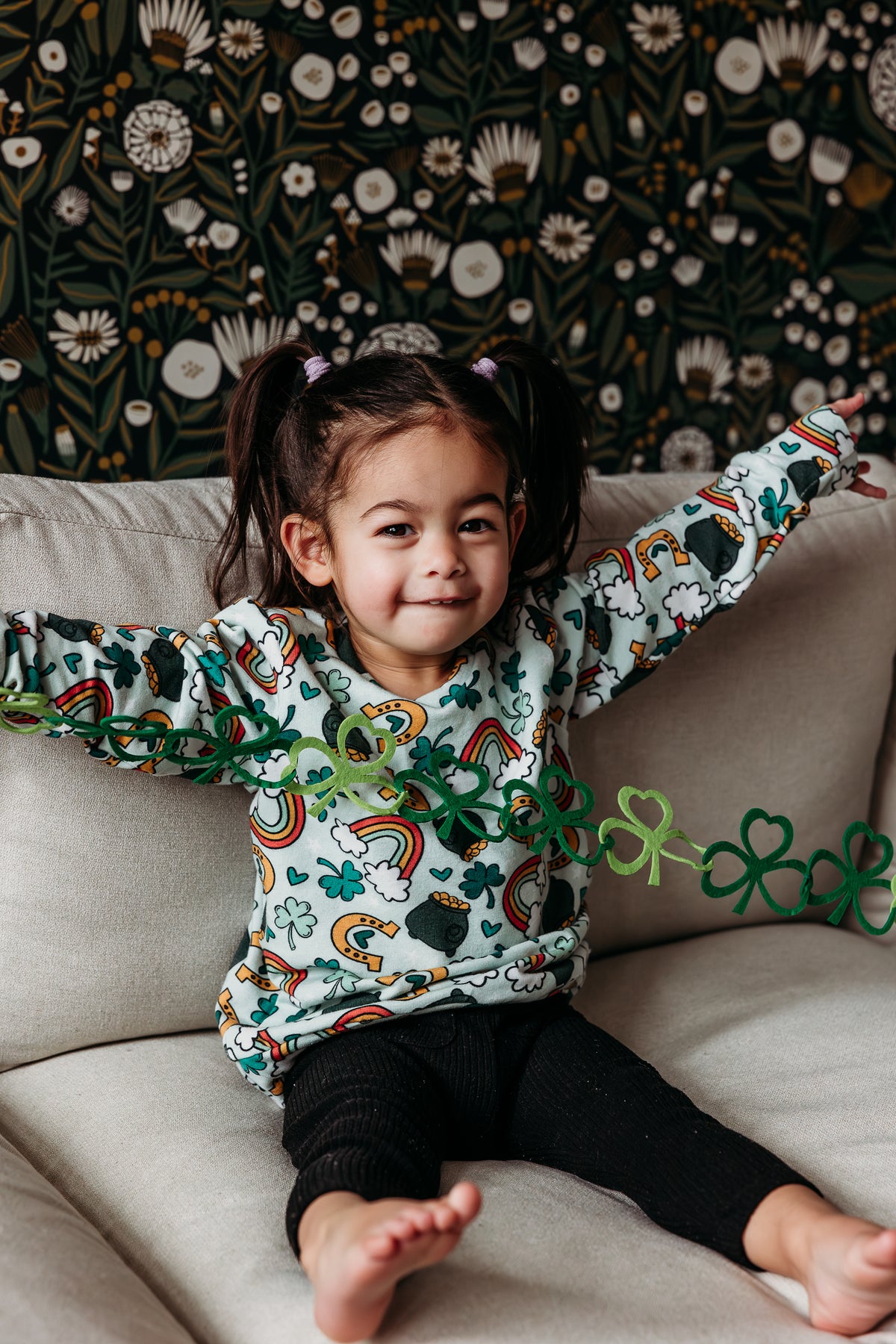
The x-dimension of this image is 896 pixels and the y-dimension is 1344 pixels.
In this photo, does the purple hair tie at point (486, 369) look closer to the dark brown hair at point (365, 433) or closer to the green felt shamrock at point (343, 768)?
the dark brown hair at point (365, 433)

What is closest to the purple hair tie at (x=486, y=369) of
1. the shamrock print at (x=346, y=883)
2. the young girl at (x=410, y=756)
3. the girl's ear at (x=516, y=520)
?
the young girl at (x=410, y=756)

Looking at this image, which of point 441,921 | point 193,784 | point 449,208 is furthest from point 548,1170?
point 449,208

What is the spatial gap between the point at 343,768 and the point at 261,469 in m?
0.34

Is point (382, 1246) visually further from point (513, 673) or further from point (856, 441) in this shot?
point (856, 441)

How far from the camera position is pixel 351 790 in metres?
1.00

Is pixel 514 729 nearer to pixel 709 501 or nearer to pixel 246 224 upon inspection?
pixel 709 501

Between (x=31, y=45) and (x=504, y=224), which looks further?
(x=504, y=224)

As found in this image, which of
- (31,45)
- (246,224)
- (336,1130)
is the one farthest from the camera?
(246,224)

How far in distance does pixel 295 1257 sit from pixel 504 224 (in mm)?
1233

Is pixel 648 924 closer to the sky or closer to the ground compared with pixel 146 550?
closer to the ground

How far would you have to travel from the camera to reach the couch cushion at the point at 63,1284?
69cm

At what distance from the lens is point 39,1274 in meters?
0.72

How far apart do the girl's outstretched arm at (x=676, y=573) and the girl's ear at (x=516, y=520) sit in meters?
0.06

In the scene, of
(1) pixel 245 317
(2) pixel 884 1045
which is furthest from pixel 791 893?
(1) pixel 245 317
